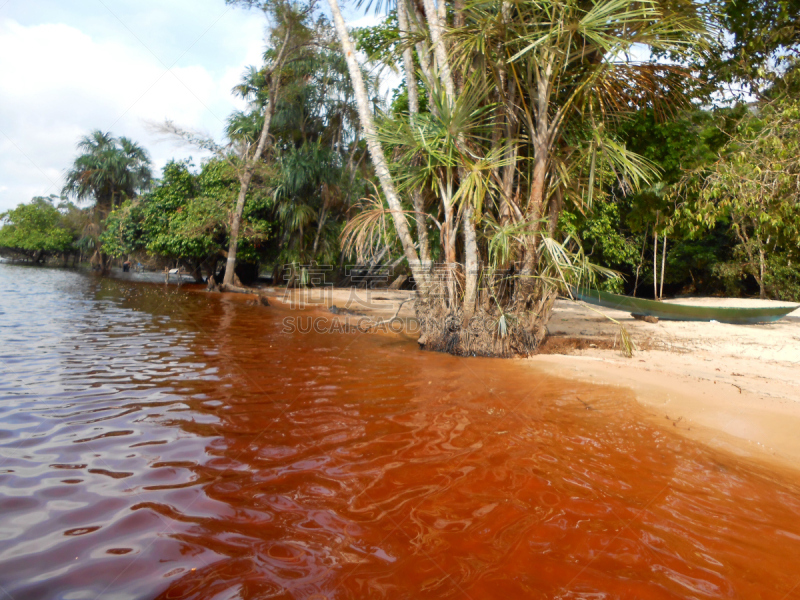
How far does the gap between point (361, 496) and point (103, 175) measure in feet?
114

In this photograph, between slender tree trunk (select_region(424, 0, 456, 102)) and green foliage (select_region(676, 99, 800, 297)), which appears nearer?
green foliage (select_region(676, 99, 800, 297))

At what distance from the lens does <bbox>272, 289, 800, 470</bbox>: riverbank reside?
3291 millimetres

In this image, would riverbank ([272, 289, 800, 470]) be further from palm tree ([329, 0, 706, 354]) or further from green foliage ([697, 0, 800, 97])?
green foliage ([697, 0, 800, 97])

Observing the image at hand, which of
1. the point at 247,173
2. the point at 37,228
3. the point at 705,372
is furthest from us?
the point at 37,228

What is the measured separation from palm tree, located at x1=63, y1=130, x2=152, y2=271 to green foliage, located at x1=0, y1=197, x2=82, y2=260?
29.2ft

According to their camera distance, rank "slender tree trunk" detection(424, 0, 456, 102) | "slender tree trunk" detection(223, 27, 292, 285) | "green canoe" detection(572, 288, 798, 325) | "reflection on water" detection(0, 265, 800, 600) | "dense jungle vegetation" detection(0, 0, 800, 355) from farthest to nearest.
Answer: "slender tree trunk" detection(223, 27, 292, 285)
"green canoe" detection(572, 288, 798, 325)
"slender tree trunk" detection(424, 0, 456, 102)
"dense jungle vegetation" detection(0, 0, 800, 355)
"reflection on water" detection(0, 265, 800, 600)

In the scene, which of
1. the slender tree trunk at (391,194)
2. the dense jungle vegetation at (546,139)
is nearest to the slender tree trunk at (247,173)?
the dense jungle vegetation at (546,139)

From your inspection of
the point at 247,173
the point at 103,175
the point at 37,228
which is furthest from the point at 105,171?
the point at 247,173

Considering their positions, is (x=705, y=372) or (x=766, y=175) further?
(x=766, y=175)

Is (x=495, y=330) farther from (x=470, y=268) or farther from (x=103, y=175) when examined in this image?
(x=103, y=175)

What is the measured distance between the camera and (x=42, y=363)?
451 centimetres

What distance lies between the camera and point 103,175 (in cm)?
2975

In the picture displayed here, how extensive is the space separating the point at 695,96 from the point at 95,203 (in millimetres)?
35081

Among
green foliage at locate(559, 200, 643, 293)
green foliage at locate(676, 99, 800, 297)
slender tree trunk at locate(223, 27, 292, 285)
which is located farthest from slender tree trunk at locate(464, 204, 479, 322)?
slender tree trunk at locate(223, 27, 292, 285)
